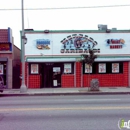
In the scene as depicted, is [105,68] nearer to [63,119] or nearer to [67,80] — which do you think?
[67,80]

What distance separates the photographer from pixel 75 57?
22.3 m

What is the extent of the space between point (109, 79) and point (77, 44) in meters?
4.04

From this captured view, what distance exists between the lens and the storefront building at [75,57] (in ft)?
73.2

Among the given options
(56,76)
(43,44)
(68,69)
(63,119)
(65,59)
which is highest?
(43,44)

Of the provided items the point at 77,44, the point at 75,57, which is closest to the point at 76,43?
the point at 77,44

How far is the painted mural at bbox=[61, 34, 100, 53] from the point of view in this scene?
22484 millimetres

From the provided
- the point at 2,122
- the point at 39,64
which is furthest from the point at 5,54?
the point at 2,122

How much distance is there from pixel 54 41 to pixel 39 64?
→ 233 centimetres

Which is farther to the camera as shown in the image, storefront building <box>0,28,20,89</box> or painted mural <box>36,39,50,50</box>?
painted mural <box>36,39,50,50</box>

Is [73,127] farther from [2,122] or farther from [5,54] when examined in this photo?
[5,54]

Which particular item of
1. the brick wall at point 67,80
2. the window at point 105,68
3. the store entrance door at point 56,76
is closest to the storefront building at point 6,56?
the store entrance door at point 56,76

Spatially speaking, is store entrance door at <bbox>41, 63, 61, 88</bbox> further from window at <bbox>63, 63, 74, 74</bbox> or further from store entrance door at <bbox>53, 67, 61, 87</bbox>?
window at <bbox>63, 63, 74, 74</bbox>

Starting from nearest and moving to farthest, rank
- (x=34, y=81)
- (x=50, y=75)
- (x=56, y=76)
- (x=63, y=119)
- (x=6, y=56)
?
(x=63, y=119)
(x=6, y=56)
(x=34, y=81)
(x=56, y=76)
(x=50, y=75)

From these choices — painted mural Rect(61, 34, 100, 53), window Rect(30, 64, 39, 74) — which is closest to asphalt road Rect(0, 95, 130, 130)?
window Rect(30, 64, 39, 74)
